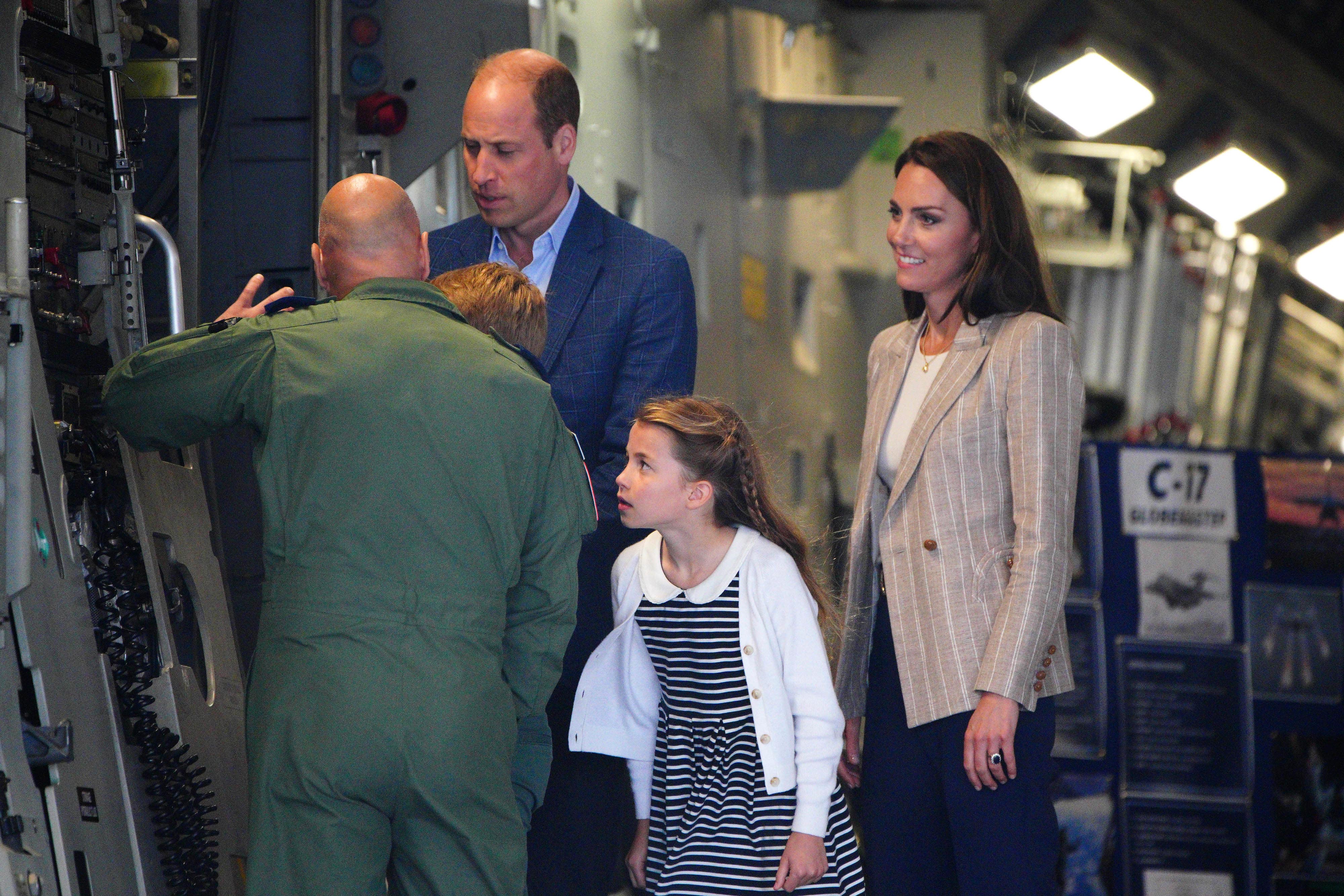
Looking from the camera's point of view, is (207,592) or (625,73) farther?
(625,73)

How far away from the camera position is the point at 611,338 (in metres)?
3.07

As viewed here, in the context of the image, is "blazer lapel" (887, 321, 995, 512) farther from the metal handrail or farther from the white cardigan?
the metal handrail

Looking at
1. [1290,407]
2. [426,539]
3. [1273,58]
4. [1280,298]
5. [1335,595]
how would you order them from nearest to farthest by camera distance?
[426,539] < [1335,595] < [1273,58] < [1280,298] < [1290,407]

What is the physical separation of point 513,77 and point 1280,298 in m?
9.77

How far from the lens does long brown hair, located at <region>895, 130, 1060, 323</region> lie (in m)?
2.75

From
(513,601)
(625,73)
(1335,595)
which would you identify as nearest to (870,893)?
(513,601)

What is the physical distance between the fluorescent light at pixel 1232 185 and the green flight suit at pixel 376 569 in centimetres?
754

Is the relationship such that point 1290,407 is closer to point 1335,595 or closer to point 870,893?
point 1335,595

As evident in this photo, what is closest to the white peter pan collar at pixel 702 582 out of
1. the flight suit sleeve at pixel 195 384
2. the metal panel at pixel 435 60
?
the flight suit sleeve at pixel 195 384

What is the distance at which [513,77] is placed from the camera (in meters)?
3.07

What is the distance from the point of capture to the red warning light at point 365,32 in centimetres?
403

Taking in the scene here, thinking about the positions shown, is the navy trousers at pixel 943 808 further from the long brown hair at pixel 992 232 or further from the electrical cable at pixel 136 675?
the electrical cable at pixel 136 675

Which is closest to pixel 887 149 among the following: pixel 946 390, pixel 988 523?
pixel 946 390

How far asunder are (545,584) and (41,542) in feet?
2.85
